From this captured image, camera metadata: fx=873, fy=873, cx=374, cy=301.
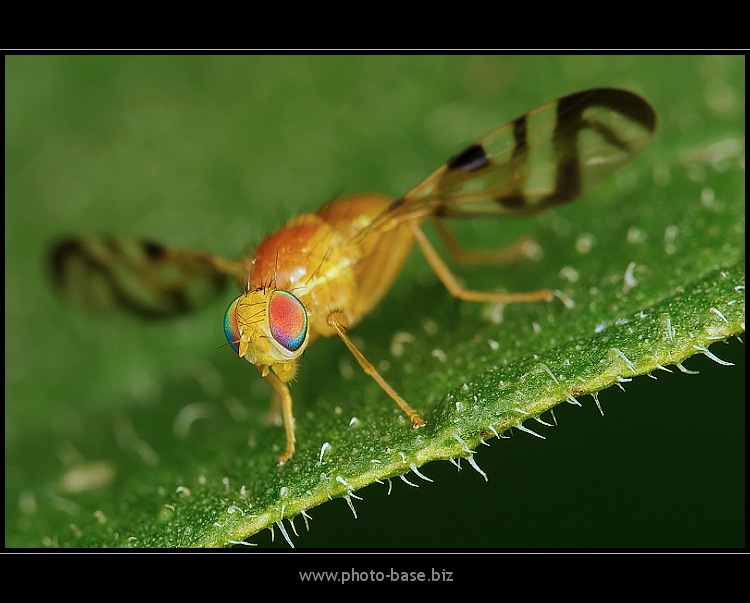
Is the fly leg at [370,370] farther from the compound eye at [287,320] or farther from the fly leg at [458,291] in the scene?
the fly leg at [458,291]

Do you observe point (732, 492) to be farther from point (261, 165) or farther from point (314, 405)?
point (261, 165)

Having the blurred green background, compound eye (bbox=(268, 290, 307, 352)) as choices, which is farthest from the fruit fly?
the blurred green background

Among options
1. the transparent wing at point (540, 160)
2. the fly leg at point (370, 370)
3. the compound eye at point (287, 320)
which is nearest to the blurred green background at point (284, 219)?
the fly leg at point (370, 370)

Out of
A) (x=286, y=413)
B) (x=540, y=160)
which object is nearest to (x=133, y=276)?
(x=286, y=413)

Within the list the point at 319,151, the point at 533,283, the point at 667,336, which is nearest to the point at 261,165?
the point at 319,151

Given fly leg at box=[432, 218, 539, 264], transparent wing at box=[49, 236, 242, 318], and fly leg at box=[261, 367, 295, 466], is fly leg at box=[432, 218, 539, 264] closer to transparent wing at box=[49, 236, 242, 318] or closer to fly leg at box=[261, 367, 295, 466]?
transparent wing at box=[49, 236, 242, 318]

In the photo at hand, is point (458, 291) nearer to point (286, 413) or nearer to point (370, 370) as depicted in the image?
point (370, 370)
